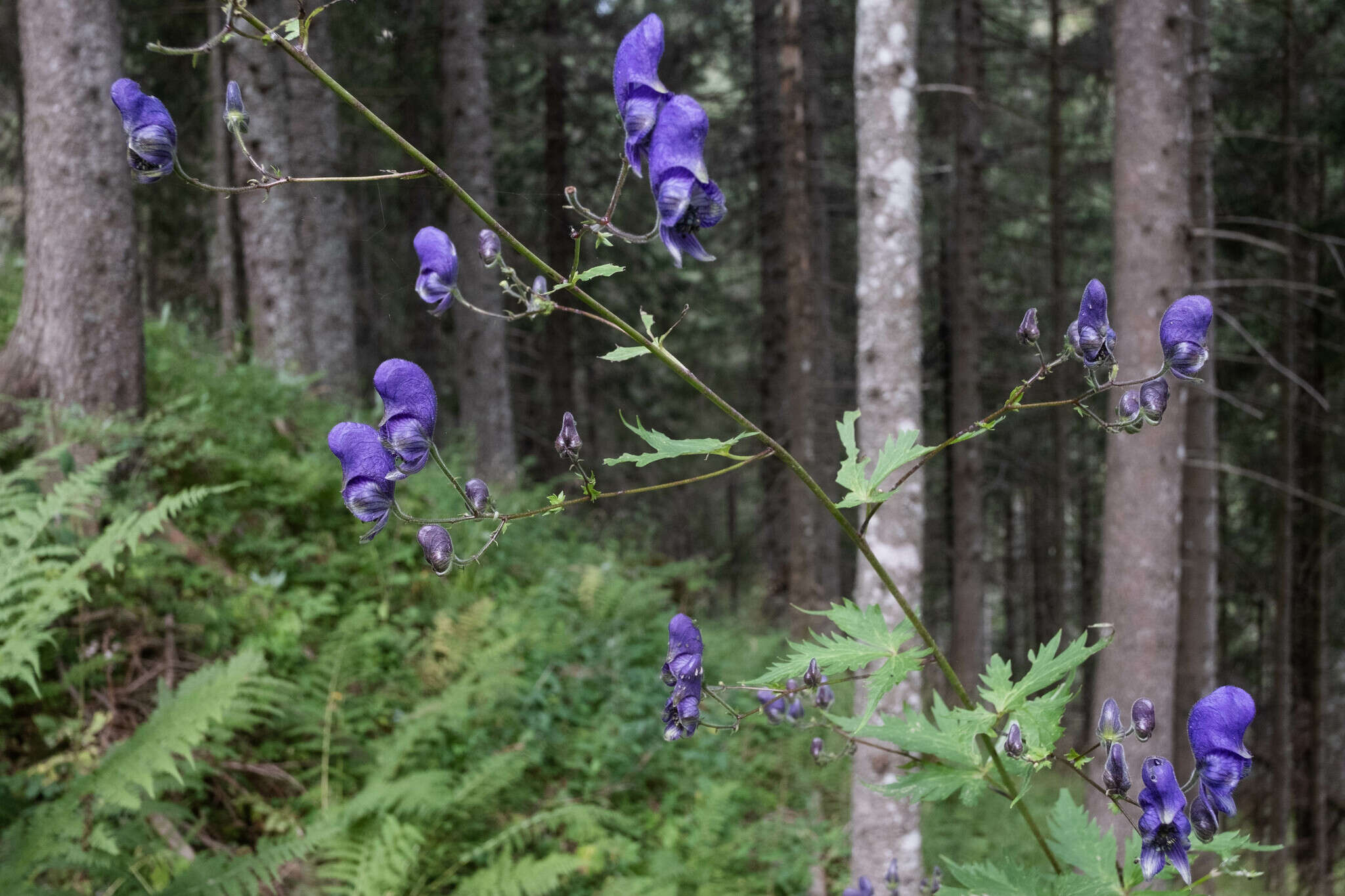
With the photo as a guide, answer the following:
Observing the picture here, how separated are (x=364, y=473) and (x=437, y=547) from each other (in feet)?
0.40

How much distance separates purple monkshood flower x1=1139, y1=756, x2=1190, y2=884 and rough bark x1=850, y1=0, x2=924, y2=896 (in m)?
3.64

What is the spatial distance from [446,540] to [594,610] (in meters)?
5.93

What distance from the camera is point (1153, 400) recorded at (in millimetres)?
1173

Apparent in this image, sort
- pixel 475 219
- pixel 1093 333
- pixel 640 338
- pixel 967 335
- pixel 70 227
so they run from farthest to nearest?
1. pixel 967 335
2. pixel 475 219
3. pixel 70 227
4. pixel 1093 333
5. pixel 640 338

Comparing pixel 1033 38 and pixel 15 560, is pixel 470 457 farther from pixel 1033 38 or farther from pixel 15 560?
pixel 1033 38

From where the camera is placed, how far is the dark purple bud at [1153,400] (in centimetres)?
116

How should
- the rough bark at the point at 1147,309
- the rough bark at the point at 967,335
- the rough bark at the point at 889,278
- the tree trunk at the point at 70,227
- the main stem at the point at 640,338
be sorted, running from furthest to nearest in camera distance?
the rough bark at the point at 967,335, the tree trunk at the point at 70,227, the rough bark at the point at 1147,309, the rough bark at the point at 889,278, the main stem at the point at 640,338

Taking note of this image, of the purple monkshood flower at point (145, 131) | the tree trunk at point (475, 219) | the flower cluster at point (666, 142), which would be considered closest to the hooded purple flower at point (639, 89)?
the flower cluster at point (666, 142)

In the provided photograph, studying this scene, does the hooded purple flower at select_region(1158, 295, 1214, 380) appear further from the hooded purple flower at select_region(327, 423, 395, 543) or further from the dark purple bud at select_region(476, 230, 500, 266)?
the hooded purple flower at select_region(327, 423, 395, 543)

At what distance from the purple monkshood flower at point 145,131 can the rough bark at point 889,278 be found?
3.92m

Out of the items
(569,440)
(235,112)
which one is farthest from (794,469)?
(235,112)

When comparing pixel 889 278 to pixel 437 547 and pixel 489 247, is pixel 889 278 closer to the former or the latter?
pixel 489 247

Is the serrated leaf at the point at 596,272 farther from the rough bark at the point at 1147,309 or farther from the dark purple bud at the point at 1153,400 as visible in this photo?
the rough bark at the point at 1147,309

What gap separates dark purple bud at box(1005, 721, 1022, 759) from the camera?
1.15m
